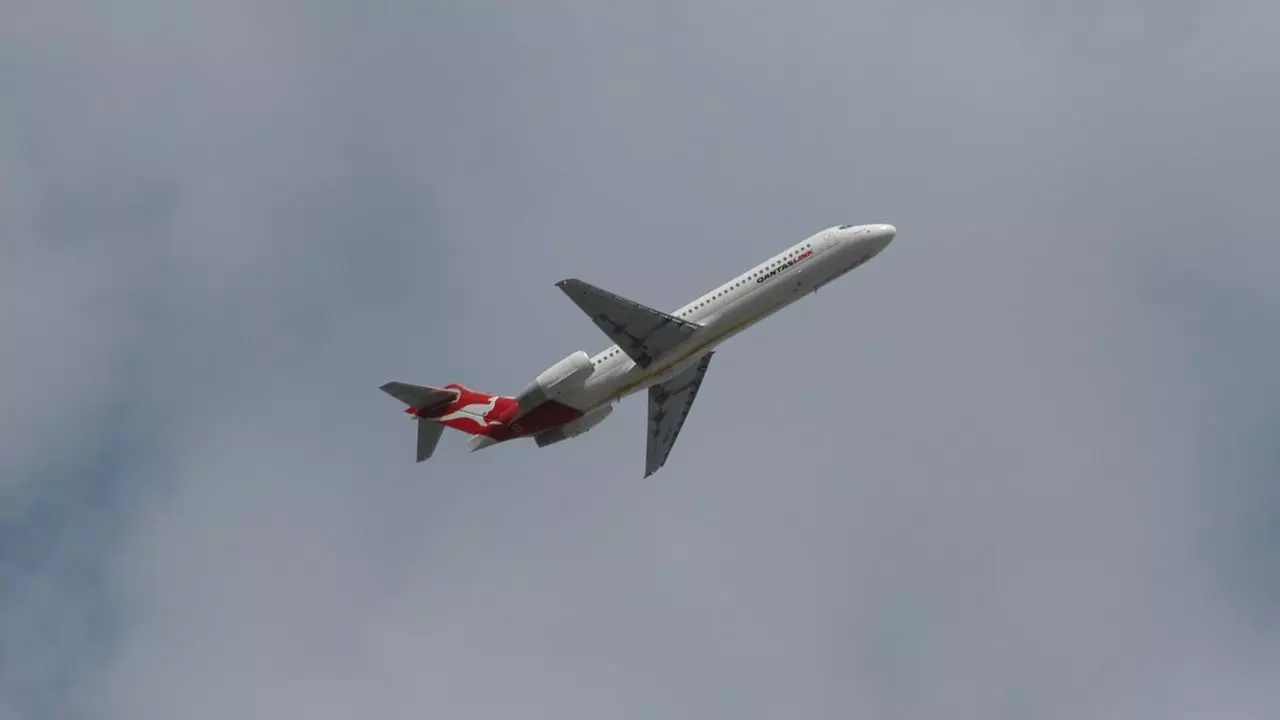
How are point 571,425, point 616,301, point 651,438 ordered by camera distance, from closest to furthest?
point 616,301 < point 571,425 < point 651,438

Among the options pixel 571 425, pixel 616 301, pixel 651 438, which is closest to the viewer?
pixel 616 301

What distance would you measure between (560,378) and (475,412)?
766 centimetres

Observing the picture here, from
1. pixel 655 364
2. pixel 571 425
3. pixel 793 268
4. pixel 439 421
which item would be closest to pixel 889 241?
pixel 793 268

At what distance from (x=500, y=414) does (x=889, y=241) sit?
30803 millimetres

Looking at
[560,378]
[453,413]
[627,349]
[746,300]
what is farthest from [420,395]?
[746,300]

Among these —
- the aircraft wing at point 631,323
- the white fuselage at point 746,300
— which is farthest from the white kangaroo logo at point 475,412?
the aircraft wing at point 631,323

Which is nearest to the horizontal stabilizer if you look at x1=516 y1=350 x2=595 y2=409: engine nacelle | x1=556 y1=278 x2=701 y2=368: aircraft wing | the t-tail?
the t-tail

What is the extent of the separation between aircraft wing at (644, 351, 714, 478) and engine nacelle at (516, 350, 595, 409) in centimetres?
1140

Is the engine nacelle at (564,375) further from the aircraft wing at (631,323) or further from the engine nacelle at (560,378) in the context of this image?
the aircraft wing at (631,323)

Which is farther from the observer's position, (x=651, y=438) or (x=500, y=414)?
(x=651, y=438)

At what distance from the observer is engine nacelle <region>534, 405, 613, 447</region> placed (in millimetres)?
127188

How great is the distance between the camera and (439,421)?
12556cm

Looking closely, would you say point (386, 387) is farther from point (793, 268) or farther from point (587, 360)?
point (793, 268)

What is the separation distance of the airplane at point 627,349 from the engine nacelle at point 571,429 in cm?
12
